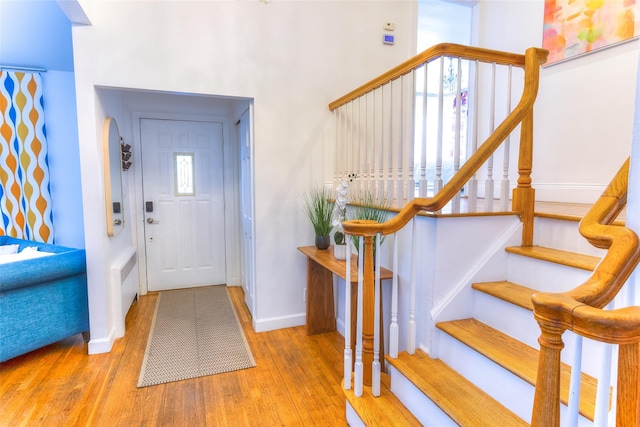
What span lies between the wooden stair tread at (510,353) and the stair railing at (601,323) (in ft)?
1.81

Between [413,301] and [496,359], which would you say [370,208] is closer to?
[413,301]

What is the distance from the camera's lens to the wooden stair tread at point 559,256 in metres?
1.60

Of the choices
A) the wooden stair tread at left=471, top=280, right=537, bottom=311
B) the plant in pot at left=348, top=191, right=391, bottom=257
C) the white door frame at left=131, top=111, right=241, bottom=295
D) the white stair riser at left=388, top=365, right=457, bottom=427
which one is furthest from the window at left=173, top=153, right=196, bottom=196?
the wooden stair tread at left=471, top=280, right=537, bottom=311

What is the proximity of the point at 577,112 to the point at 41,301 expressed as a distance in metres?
4.50

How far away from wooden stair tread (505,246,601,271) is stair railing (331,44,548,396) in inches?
5.0

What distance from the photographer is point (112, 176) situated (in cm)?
307

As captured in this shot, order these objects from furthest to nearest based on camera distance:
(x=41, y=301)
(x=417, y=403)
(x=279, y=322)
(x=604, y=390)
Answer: (x=279, y=322)
(x=41, y=301)
(x=417, y=403)
(x=604, y=390)

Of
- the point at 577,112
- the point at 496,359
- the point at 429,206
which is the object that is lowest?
the point at 496,359

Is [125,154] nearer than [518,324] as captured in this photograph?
No

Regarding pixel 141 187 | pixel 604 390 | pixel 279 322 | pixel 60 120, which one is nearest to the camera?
pixel 604 390

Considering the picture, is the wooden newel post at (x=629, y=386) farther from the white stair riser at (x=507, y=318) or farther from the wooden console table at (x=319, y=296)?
the wooden console table at (x=319, y=296)

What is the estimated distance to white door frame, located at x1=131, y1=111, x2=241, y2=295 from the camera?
399 centimetres

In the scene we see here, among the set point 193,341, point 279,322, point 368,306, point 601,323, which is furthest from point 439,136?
point 193,341

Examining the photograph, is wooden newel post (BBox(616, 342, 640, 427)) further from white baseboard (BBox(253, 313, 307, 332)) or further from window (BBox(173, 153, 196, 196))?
→ window (BBox(173, 153, 196, 196))
